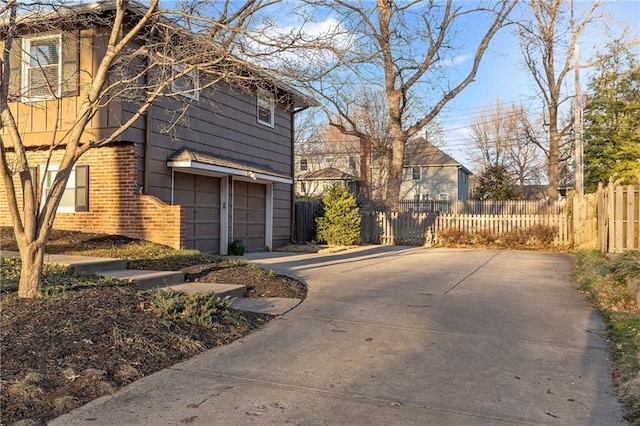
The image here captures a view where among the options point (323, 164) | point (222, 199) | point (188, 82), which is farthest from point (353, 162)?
point (188, 82)

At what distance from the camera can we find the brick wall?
34.8 ft

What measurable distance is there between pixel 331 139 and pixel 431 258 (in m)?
27.1

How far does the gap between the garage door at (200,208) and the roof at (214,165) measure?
405 mm

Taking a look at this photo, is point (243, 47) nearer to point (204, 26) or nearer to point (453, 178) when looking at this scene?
point (204, 26)

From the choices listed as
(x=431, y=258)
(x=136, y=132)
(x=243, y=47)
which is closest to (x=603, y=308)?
(x=243, y=47)

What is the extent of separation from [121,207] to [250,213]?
16.3ft

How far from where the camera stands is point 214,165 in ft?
40.0

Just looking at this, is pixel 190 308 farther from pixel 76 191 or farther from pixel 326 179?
pixel 326 179

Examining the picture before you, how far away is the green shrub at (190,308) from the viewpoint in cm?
531

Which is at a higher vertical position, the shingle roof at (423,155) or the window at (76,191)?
the shingle roof at (423,155)

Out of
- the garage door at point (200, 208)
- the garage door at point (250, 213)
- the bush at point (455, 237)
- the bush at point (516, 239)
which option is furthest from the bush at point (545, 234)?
the garage door at point (200, 208)

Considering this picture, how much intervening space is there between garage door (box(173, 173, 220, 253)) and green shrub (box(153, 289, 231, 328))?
20.7ft

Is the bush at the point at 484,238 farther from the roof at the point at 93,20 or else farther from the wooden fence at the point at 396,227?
the roof at the point at 93,20

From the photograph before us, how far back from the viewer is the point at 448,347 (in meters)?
5.06
